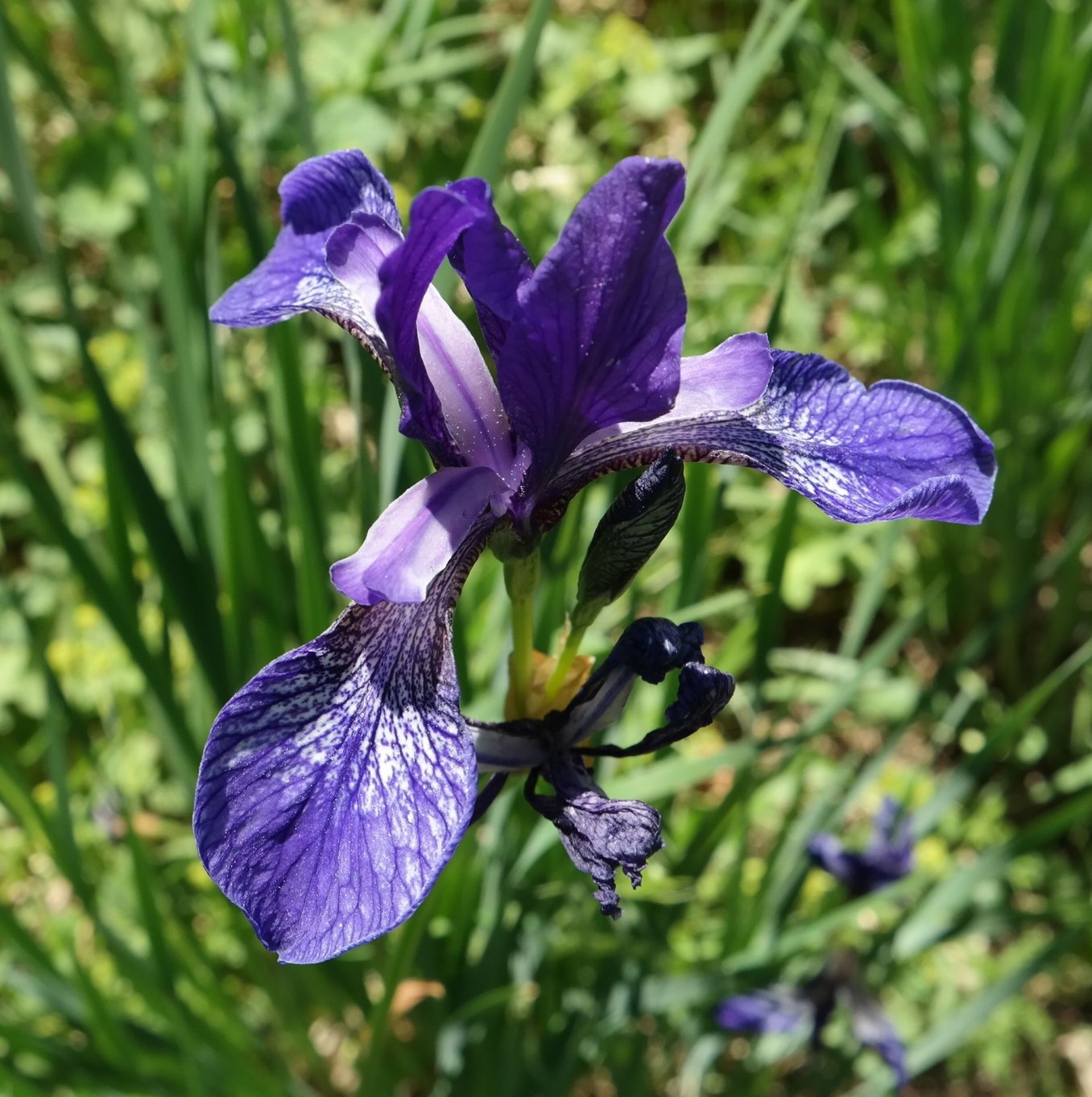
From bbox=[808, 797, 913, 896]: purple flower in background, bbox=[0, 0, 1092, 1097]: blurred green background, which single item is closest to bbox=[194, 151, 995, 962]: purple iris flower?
bbox=[0, 0, 1092, 1097]: blurred green background

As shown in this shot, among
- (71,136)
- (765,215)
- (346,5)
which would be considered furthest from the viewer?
(346,5)

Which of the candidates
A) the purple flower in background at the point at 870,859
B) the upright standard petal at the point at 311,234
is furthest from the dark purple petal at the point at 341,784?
the purple flower in background at the point at 870,859

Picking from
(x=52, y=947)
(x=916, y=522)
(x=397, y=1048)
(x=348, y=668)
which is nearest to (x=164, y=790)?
(x=52, y=947)

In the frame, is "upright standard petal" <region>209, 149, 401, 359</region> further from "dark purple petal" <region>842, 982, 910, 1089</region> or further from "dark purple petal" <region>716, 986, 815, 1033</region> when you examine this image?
"dark purple petal" <region>842, 982, 910, 1089</region>

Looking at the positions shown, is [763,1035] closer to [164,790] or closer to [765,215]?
[164,790]

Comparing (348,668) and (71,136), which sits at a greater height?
(71,136)

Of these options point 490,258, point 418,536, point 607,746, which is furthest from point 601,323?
point 607,746
